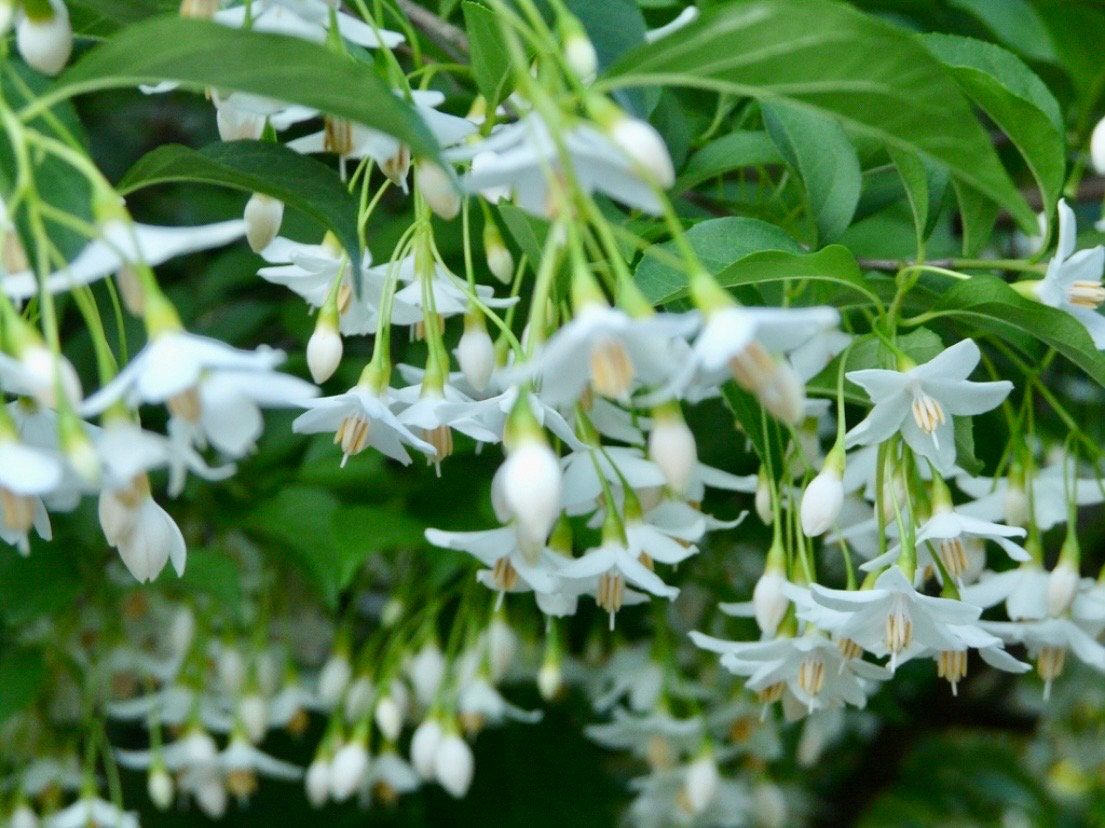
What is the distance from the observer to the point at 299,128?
1.94 meters

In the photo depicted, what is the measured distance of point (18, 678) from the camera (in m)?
1.55

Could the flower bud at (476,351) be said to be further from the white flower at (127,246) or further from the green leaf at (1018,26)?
the green leaf at (1018,26)

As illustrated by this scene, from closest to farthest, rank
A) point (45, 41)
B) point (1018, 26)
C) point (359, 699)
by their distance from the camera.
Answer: point (45, 41) → point (1018, 26) → point (359, 699)

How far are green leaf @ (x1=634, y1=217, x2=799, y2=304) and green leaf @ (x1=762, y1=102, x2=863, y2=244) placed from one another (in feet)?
0.24

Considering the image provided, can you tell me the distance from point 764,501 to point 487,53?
0.44 meters

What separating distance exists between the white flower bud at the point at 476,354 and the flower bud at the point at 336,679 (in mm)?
853

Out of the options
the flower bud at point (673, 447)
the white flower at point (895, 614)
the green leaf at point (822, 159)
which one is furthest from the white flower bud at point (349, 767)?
the flower bud at point (673, 447)

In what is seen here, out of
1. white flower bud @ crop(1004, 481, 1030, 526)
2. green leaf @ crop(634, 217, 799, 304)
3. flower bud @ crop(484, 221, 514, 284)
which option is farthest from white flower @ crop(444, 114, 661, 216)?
white flower bud @ crop(1004, 481, 1030, 526)

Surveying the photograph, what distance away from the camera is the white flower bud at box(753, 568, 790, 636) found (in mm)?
1091

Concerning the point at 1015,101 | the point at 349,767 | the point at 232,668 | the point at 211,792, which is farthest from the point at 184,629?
the point at 1015,101

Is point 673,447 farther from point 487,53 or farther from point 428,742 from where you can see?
point 428,742

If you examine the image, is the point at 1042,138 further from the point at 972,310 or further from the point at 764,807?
the point at 764,807

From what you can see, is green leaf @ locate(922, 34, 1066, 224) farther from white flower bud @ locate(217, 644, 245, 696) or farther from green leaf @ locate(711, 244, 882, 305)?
white flower bud @ locate(217, 644, 245, 696)

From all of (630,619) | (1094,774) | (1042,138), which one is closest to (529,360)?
(1042,138)
